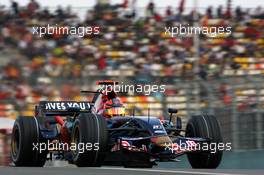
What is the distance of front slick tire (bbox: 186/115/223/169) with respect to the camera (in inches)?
455

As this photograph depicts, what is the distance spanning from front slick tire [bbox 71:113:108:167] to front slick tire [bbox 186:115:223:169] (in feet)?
5.69

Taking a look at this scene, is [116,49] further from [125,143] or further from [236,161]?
[125,143]

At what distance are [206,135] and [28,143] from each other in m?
2.97

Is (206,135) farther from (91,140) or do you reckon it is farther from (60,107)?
(60,107)

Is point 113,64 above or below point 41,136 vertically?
above

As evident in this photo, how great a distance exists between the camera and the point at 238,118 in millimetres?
13164

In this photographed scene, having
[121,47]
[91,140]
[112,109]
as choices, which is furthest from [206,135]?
[121,47]

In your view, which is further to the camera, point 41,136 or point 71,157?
point 41,136

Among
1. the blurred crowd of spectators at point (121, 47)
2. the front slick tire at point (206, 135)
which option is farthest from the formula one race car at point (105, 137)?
the blurred crowd of spectators at point (121, 47)

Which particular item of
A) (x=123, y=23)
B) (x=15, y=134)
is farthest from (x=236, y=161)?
(x=123, y=23)

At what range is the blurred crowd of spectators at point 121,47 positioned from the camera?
701 inches

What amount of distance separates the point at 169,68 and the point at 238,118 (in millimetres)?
5396

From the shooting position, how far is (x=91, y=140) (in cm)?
1066

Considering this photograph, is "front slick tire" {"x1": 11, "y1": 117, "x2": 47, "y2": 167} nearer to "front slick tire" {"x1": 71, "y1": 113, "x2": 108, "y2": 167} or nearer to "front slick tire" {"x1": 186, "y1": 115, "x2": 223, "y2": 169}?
"front slick tire" {"x1": 71, "y1": 113, "x2": 108, "y2": 167}
